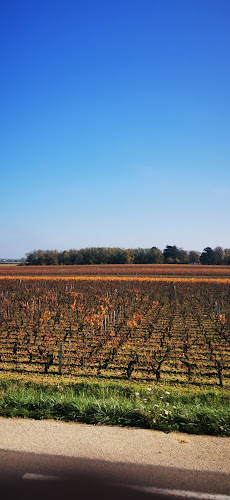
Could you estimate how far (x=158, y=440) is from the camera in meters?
5.59

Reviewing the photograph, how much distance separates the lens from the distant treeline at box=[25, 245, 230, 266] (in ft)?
359

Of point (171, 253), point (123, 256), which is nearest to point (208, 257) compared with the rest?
point (171, 253)

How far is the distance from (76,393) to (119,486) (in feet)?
13.0

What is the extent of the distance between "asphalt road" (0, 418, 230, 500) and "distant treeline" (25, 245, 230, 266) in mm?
103128

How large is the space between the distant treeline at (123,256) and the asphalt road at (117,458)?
4060 inches

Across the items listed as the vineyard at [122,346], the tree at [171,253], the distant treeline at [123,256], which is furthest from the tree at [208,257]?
the vineyard at [122,346]

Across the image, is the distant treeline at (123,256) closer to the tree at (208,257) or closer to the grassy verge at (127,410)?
the tree at (208,257)

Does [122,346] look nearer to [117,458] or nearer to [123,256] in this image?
[117,458]

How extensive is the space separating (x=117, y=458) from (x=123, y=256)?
354 feet

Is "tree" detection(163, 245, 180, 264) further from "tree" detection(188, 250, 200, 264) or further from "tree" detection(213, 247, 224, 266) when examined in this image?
"tree" detection(213, 247, 224, 266)

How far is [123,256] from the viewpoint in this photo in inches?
4446

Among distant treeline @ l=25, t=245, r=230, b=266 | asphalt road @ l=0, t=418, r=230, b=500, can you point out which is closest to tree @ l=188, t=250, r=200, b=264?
distant treeline @ l=25, t=245, r=230, b=266

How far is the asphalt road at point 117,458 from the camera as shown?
448 cm

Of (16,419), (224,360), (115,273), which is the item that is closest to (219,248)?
(115,273)
